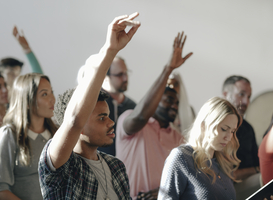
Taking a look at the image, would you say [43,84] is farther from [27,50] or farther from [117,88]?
[117,88]

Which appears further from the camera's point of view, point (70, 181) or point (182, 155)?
point (182, 155)

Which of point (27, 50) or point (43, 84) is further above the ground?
point (27, 50)

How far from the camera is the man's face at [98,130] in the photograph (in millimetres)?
1262

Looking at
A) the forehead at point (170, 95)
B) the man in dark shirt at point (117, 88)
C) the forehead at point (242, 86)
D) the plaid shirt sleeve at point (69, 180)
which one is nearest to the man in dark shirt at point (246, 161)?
the forehead at point (242, 86)

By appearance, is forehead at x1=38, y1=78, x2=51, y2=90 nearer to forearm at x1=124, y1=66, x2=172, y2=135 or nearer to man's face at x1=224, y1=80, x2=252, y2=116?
forearm at x1=124, y1=66, x2=172, y2=135

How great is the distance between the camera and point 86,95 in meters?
0.88

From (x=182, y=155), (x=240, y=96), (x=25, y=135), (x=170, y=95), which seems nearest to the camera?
(x=182, y=155)

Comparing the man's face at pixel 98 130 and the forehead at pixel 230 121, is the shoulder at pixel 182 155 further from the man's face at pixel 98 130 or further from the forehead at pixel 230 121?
the man's face at pixel 98 130

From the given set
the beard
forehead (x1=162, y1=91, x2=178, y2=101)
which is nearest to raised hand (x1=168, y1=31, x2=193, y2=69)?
forehead (x1=162, y1=91, x2=178, y2=101)

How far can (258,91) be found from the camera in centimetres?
346

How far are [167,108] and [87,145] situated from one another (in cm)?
161

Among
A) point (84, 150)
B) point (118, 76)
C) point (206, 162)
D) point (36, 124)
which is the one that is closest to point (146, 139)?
point (118, 76)

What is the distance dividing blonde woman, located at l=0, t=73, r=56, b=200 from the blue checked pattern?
73 cm

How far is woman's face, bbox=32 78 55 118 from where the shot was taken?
6.36 ft
